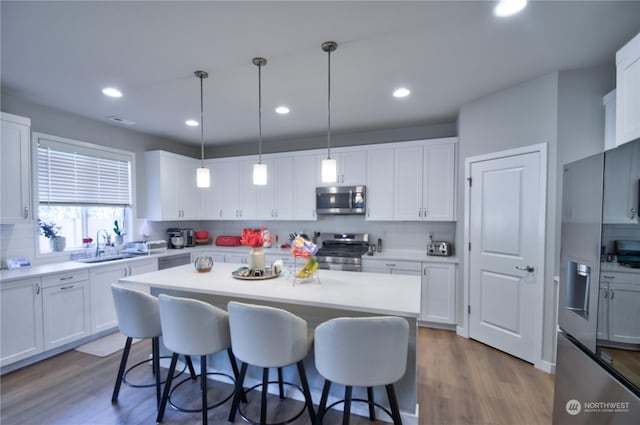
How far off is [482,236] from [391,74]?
1.98m

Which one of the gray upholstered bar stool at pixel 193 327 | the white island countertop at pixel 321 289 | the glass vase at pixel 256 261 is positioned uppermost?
the glass vase at pixel 256 261

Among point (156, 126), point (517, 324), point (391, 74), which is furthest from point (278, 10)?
point (517, 324)

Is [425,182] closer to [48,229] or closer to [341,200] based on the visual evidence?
[341,200]

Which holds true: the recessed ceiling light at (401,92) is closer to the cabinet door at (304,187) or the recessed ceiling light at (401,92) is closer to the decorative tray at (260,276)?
the cabinet door at (304,187)

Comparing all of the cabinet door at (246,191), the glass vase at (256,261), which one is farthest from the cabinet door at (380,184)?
the glass vase at (256,261)

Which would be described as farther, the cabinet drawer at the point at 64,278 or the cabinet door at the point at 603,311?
the cabinet drawer at the point at 64,278

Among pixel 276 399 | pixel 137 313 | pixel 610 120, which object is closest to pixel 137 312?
pixel 137 313

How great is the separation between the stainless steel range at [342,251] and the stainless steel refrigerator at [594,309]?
2381 mm

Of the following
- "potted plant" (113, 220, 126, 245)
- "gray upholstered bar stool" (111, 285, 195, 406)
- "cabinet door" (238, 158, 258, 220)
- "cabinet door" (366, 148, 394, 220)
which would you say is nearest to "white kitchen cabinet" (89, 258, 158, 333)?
"potted plant" (113, 220, 126, 245)

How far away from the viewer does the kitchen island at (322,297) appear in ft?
5.78

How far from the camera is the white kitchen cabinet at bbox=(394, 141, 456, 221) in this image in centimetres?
371

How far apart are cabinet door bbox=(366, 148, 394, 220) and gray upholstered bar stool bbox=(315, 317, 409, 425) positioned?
2665 mm

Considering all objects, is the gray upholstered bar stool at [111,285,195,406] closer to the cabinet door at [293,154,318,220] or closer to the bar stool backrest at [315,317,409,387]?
the bar stool backrest at [315,317,409,387]

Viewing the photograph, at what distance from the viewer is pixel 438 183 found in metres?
3.76
